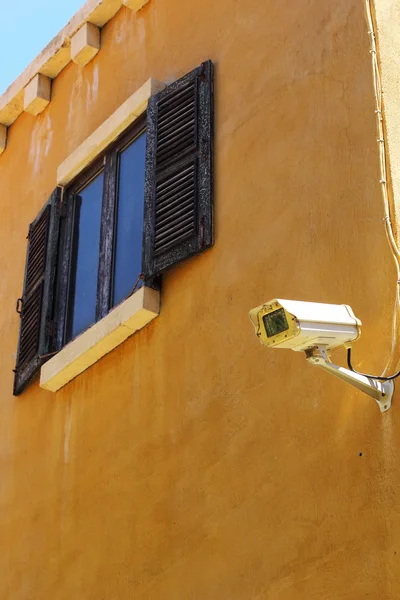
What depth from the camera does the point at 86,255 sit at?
25.0ft

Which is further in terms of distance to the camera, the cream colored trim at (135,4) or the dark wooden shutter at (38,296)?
the cream colored trim at (135,4)

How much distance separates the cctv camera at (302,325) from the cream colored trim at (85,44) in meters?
4.35

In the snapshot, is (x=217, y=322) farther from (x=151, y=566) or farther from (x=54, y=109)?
(x=54, y=109)

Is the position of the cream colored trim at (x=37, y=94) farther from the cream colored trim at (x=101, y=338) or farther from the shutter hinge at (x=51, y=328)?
the cream colored trim at (x=101, y=338)

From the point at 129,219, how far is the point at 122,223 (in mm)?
95

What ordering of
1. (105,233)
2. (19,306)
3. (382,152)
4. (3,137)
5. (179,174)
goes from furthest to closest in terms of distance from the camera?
(3,137)
(19,306)
(105,233)
(179,174)
(382,152)

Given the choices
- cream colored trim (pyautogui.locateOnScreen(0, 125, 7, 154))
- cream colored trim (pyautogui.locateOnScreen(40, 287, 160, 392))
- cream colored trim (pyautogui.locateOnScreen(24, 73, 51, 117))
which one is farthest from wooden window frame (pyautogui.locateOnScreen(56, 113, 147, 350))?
cream colored trim (pyautogui.locateOnScreen(0, 125, 7, 154))

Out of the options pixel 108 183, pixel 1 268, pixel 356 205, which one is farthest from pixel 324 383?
pixel 1 268

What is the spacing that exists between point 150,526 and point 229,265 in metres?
1.42

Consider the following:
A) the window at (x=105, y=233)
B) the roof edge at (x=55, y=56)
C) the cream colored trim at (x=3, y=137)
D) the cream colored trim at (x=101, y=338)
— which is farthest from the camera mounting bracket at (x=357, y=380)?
the cream colored trim at (x=3, y=137)

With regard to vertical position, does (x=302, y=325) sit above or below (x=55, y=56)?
below

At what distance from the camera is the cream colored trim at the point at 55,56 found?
8.17 metres

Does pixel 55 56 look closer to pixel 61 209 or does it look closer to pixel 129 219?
pixel 61 209

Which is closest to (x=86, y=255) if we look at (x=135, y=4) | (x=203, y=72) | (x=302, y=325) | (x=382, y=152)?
(x=203, y=72)
